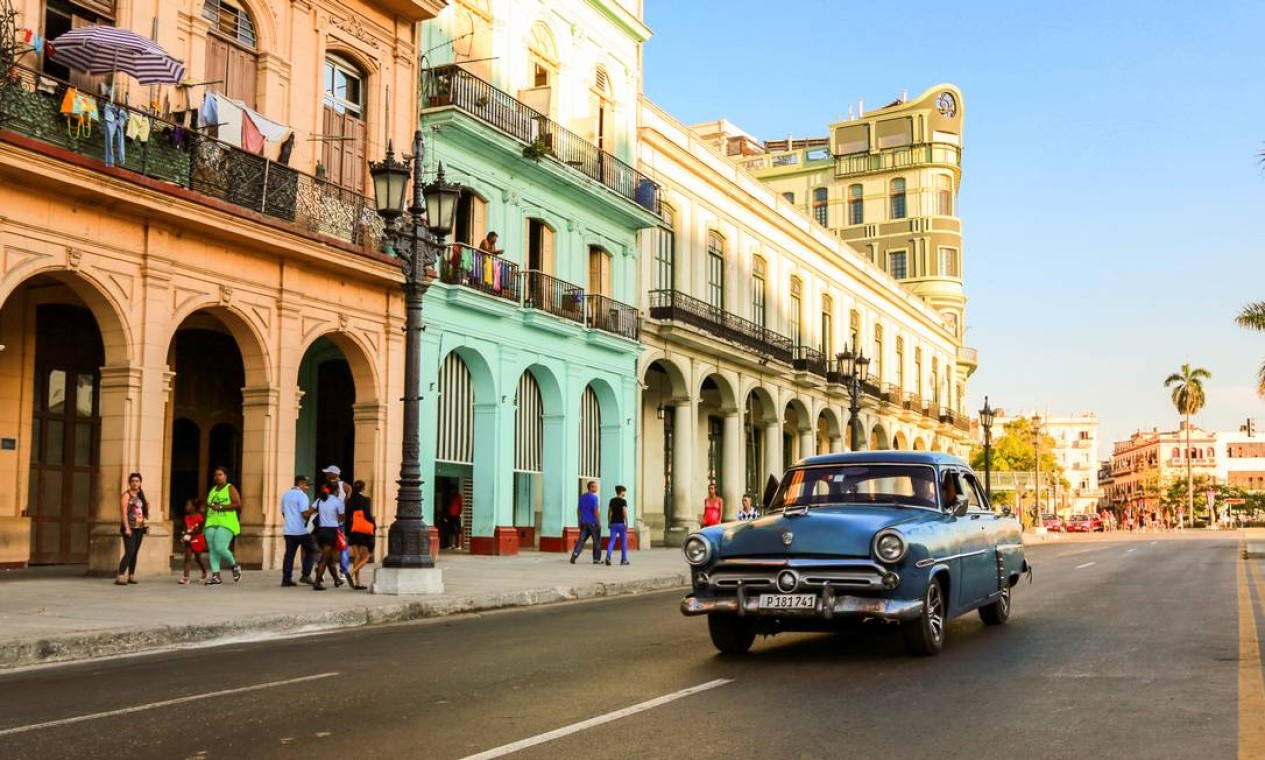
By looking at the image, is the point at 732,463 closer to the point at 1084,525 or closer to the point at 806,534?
the point at 806,534

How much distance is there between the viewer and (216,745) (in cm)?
618

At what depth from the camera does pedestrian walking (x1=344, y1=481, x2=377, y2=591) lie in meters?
16.0

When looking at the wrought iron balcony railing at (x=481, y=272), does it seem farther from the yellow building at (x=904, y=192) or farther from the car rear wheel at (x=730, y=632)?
the yellow building at (x=904, y=192)

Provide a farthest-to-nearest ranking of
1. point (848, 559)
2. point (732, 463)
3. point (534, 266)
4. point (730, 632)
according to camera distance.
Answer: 1. point (732, 463)
2. point (534, 266)
3. point (730, 632)
4. point (848, 559)

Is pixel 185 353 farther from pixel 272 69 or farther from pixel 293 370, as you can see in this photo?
pixel 272 69

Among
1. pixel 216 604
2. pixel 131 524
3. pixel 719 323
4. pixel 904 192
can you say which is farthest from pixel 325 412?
pixel 904 192

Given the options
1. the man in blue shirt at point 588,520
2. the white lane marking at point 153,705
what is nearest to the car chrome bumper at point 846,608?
the white lane marking at point 153,705

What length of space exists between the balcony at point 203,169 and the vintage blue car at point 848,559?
1087 cm

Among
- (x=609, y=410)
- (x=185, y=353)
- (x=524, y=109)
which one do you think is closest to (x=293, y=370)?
(x=185, y=353)

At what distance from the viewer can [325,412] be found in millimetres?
24750

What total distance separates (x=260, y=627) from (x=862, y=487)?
6.10 meters

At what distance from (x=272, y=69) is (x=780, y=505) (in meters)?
13.5

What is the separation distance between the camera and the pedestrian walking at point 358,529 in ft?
52.6

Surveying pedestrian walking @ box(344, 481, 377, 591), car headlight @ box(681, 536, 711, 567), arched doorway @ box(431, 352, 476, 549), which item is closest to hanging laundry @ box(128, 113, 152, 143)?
pedestrian walking @ box(344, 481, 377, 591)
